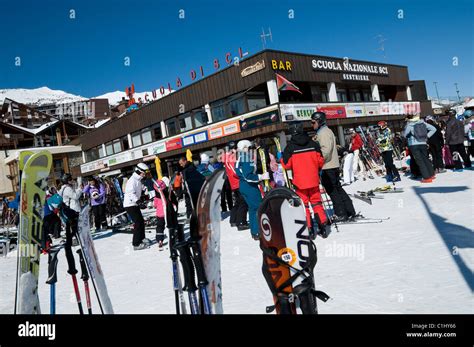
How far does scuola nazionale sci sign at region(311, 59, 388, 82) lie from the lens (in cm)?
2590

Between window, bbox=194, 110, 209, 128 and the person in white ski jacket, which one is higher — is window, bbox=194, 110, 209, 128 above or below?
above

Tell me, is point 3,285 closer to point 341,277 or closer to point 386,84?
point 341,277

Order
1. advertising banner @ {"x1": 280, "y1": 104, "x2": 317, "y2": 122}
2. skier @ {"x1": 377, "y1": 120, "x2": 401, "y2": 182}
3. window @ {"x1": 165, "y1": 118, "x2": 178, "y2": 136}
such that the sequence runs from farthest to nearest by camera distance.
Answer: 1. window @ {"x1": 165, "y1": 118, "x2": 178, "y2": 136}
2. advertising banner @ {"x1": 280, "y1": 104, "x2": 317, "y2": 122}
3. skier @ {"x1": 377, "y1": 120, "x2": 401, "y2": 182}

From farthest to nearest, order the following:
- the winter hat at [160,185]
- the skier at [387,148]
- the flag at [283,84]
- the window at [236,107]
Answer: the window at [236,107] < the flag at [283,84] < the skier at [387,148] < the winter hat at [160,185]

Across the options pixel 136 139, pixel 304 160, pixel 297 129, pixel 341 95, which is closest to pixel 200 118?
pixel 136 139

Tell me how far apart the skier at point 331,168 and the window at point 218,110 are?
18926mm

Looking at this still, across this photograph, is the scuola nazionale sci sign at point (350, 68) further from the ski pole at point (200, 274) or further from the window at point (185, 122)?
the ski pole at point (200, 274)

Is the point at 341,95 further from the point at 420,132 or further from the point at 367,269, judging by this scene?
the point at 367,269

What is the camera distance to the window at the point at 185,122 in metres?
27.5

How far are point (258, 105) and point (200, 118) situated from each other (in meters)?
5.85

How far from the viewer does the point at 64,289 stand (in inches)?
204

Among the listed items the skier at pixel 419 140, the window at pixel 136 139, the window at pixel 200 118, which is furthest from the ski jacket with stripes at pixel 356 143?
the window at pixel 136 139

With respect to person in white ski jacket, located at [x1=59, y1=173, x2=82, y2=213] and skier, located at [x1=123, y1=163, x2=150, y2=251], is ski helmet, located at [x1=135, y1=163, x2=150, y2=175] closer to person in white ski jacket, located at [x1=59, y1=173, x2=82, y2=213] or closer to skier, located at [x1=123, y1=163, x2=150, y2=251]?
skier, located at [x1=123, y1=163, x2=150, y2=251]

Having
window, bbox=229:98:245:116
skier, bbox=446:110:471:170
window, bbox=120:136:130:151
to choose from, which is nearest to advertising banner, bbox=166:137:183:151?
window, bbox=229:98:245:116
